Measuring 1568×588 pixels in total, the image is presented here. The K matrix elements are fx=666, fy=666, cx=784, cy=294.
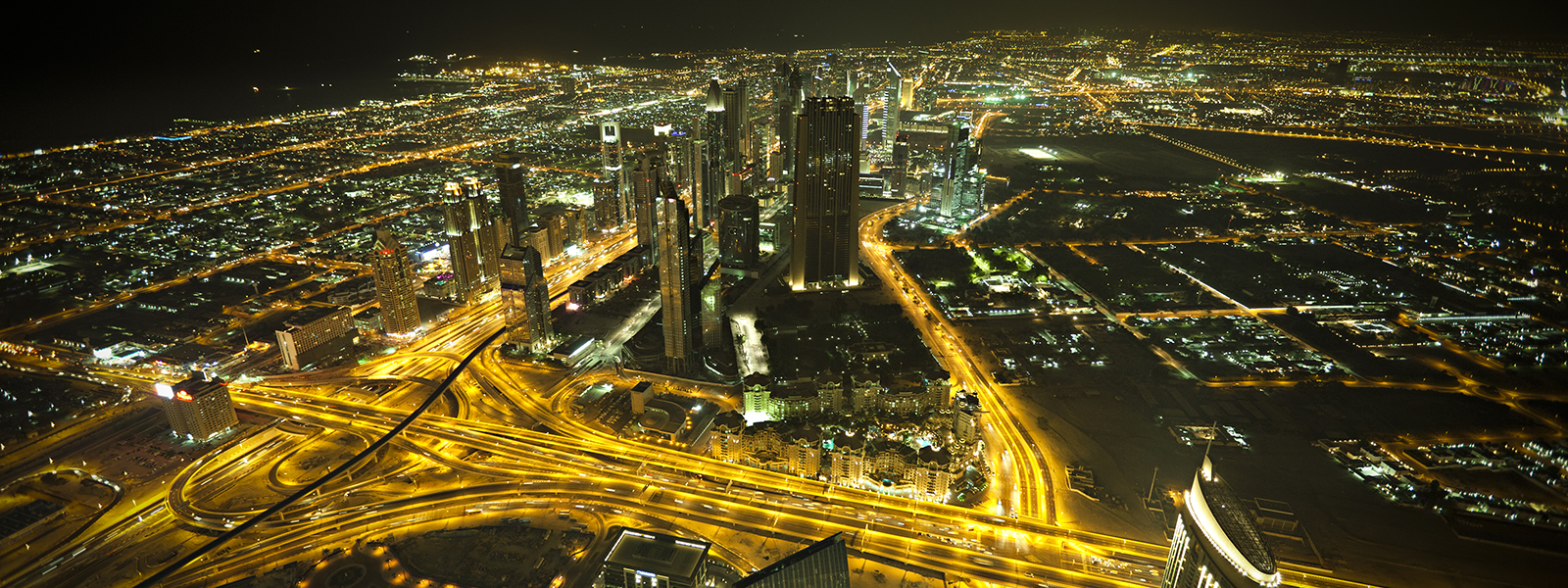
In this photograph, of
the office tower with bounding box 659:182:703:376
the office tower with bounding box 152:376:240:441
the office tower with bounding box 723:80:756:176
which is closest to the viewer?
the office tower with bounding box 152:376:240:441

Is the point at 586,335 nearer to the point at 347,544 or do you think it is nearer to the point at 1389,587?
the point at 347,544

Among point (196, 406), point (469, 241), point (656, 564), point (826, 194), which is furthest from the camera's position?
point (826, 194)

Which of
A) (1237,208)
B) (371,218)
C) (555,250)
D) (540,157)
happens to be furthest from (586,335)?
(1237,208)

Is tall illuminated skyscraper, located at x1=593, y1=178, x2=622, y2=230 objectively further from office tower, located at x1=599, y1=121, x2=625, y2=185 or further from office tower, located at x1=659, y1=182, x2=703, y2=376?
office tower, located at x1=659, y1=182, x2=703, y2=376

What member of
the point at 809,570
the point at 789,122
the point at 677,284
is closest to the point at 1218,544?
the point at 809,570

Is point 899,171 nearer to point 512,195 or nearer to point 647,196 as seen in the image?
point 647,196

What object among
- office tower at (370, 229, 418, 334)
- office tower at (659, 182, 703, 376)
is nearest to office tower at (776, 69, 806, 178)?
office tower at (659, 182, 703, 376)
